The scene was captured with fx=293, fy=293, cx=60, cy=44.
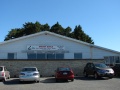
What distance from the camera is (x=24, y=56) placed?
39656 mm

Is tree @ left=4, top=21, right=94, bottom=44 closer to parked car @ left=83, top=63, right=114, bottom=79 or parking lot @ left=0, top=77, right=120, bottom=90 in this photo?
parked car @ left=83, top=63, right=114, bottom=79

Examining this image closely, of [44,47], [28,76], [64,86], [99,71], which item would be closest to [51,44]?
[44,47]

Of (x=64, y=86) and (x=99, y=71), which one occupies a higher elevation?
(x=99, y=71)

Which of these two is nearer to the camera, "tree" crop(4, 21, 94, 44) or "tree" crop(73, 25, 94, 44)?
"tree" crop(4, 21, 94, 44)

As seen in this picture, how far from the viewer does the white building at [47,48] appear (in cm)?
3966

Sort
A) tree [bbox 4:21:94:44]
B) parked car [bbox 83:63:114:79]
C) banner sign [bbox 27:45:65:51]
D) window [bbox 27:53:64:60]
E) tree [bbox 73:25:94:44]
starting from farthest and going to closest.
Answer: tree [bbox 73:25:94:44]
tree [bbox 4:21:94:44]
window [bbox 27:53:64:60]
banner sign [bbox 27:45:65:51]
parked car [bbox 83:63:114:79]

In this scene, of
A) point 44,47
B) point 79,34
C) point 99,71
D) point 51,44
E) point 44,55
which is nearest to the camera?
point 99,71

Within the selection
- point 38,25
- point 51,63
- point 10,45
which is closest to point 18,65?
point 51,63

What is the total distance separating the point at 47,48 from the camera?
4016cm

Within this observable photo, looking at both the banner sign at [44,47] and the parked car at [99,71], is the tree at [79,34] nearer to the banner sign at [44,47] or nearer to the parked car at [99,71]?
the banner sign at [44,47]

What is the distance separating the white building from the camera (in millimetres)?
39656

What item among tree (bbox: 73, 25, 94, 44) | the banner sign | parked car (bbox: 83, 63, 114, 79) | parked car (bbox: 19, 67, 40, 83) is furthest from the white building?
tree (bbox: 73, 25, 94, 44)

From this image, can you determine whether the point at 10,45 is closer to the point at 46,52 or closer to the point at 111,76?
the point at 46,52

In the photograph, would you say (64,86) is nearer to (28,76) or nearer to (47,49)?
(28,76)
